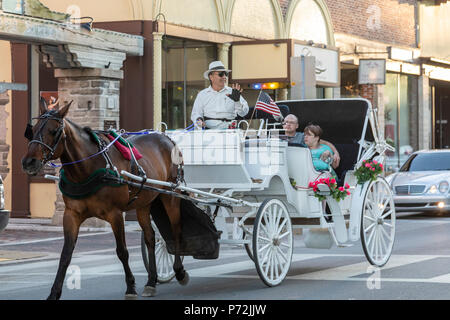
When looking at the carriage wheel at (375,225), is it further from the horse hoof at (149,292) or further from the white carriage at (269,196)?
the horse hoof at (149,292)

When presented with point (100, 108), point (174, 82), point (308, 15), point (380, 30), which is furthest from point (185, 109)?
point (380, 30)

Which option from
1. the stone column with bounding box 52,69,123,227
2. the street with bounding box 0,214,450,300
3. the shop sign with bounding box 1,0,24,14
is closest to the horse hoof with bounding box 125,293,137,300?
the street with bounding box 0,214,450,300

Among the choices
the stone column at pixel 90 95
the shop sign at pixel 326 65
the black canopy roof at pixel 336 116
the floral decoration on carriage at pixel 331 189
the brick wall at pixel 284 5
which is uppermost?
the brick wall at pixel 284 5

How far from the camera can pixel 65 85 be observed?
59.7ft

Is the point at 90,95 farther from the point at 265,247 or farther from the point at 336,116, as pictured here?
the point at 265,247

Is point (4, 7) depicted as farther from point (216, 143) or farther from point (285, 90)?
point (285, 90)

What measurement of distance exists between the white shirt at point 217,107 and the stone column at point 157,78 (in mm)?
9145

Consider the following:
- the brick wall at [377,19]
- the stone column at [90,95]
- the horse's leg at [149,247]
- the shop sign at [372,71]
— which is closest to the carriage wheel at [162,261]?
the horse's leg at [149,247]

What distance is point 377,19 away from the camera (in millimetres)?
30109

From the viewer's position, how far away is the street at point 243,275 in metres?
9.11

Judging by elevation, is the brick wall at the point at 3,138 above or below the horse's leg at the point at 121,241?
above

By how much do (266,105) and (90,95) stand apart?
8.06 meters

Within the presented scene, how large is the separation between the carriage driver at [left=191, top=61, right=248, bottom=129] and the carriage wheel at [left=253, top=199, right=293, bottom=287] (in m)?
1.24

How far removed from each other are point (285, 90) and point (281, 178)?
14.6 metres
